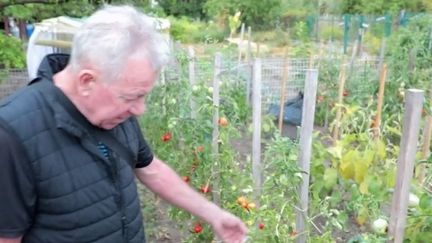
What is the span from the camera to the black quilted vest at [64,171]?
1.27m

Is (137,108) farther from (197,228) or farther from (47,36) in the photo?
(47,36)

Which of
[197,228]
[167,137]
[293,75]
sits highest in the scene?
[167,137]

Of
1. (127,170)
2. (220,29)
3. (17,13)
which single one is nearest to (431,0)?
(220,29)

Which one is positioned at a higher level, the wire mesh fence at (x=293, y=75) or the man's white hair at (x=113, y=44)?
the man's white hair at (x=113, y=44)

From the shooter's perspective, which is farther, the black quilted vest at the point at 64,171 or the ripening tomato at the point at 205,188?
the ripening tomato at the point at 205,188

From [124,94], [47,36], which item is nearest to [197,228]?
[124,94]

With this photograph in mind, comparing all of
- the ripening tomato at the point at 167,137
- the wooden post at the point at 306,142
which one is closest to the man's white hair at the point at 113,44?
the wooden post at the point at 306,142

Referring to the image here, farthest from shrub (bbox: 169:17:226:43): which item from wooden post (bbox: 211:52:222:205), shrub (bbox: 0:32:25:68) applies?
wooden post (bbox: 211:52:222:205)

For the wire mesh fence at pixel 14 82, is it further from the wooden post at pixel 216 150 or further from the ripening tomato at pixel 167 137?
the wooden post at pixel 216 150

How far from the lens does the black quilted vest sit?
1.27 metres

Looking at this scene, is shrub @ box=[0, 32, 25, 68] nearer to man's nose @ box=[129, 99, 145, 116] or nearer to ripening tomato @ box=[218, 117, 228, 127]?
ripening tomato @ box=[218, 117, 228, 127]

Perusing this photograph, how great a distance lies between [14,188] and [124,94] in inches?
13.3

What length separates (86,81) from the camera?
1261 mm

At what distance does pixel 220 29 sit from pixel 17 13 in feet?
47.0
